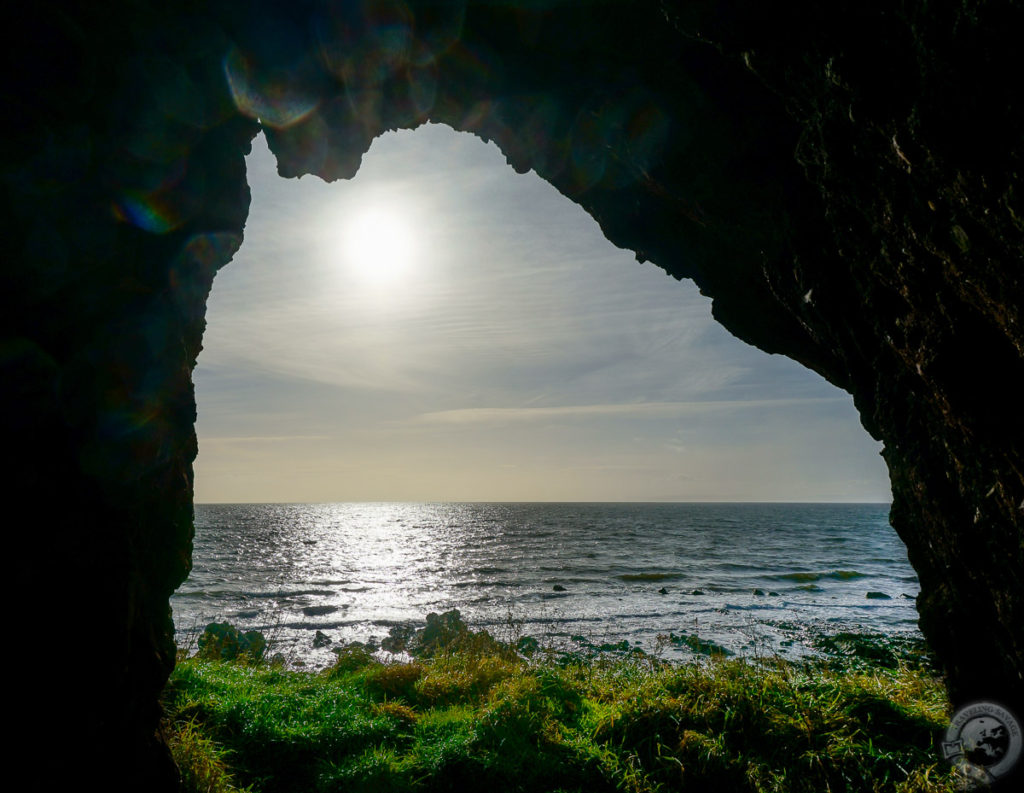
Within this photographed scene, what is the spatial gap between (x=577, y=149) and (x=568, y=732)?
9235 millimetres

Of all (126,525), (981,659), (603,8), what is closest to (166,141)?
(126,525)

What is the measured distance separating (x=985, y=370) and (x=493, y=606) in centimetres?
2257

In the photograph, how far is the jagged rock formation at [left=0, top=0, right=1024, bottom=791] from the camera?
3477mm

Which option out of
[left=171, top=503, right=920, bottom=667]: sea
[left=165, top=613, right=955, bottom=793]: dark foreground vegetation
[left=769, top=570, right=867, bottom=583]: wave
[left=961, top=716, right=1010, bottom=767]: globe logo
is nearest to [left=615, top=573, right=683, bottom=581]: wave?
[left=171, top=503, right=920, bottom=667]: sea

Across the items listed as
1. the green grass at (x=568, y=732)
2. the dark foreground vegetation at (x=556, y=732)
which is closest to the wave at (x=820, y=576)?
the dark foreground vegetation at (x=556, y=732)

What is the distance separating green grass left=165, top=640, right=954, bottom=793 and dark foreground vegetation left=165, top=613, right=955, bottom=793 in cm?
2

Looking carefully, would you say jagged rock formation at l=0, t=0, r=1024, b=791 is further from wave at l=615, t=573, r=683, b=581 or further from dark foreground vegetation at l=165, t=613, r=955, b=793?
wave at l=615, t=573, r=683, b=581

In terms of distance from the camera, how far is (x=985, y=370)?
3.88 metres

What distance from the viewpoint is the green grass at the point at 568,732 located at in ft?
18.3

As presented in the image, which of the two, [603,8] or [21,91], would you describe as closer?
[21,91]

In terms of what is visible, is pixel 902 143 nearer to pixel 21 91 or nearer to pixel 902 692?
pixel 21 91

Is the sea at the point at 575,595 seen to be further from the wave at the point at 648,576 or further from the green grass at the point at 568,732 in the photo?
the green grass at the point at 568,732

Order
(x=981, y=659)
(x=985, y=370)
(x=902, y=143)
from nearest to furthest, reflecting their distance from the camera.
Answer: (x=902, y=143) < (x=985, y=370) < (x=981, y=659)

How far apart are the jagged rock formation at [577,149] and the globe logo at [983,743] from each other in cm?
22
